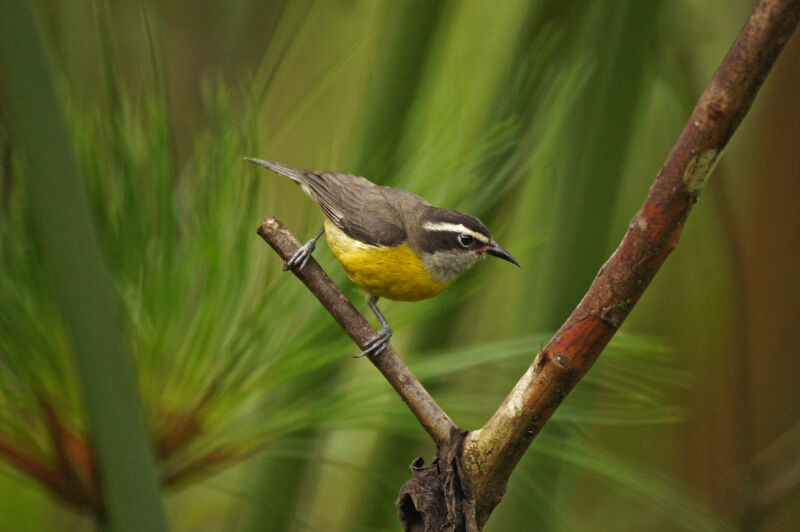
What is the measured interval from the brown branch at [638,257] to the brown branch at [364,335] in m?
0.02

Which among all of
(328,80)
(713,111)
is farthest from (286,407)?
(713,111)

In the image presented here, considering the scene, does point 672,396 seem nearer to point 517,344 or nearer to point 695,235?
point 695,235

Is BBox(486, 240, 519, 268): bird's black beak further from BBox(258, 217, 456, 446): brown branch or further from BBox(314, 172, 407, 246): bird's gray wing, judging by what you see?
BBox(258, 217, 456, 446): brown branch

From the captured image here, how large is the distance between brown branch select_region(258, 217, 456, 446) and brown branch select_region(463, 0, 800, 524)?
0.08 ft

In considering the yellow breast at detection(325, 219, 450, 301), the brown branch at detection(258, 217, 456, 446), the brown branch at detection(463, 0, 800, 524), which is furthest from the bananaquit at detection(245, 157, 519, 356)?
the brown branch at detection(463, 0, 800, 524)

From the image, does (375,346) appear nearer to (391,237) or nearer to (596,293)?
(596,293)

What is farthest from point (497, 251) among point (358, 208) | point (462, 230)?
point (358, 208)

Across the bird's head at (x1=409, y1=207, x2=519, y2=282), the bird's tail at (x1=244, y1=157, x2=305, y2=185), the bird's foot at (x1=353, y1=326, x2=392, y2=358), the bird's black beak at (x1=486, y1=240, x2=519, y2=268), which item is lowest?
the bird's black beak at (x1=486, y1=240, x2=519, y2=268)

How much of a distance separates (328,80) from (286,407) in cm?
31

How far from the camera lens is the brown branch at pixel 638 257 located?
1.23 ft

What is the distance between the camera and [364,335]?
1.83 ft

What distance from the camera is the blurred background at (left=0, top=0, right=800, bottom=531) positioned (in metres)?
0.67

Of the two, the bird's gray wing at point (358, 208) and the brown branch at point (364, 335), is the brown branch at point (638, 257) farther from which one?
the bird's gray wing at point (358, 208)

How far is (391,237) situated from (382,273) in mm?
100
